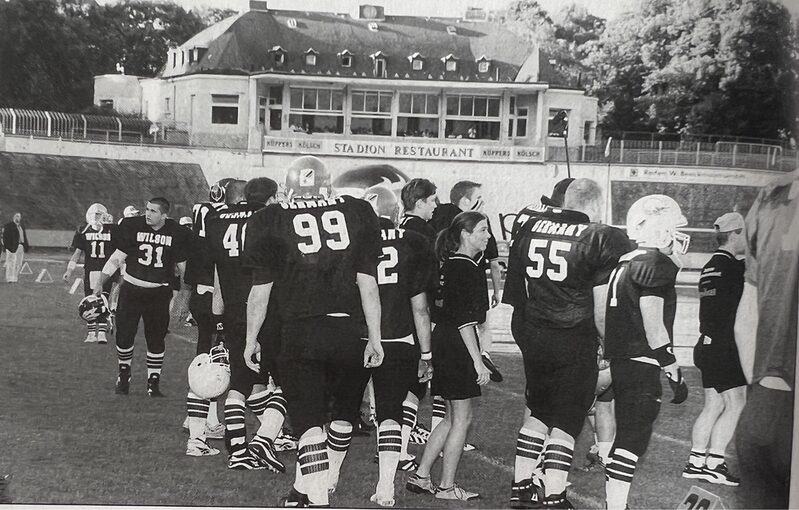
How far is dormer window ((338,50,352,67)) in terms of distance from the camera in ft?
16.3

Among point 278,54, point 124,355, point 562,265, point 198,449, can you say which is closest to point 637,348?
point 562,265

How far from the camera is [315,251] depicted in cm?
401

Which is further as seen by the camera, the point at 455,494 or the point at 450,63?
the point at 450,63

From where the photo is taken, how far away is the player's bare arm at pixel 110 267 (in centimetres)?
492

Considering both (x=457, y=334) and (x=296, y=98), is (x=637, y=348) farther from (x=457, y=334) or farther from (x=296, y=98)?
(x=296, y=98)

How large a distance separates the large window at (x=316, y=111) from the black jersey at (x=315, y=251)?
1059 millimetres

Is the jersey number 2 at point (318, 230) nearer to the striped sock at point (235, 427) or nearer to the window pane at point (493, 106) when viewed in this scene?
the striped sock at point (235, 427)

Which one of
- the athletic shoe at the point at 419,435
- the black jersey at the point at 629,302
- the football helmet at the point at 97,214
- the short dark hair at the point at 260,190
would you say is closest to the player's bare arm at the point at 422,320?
the athletic shoe at the point at 419,435

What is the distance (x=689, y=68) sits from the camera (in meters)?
4.98

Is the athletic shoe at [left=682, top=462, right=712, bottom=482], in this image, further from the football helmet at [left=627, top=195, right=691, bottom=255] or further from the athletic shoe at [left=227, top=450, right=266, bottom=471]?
the athletic shoe at [left=227, top=450, right=266, bottom=471]

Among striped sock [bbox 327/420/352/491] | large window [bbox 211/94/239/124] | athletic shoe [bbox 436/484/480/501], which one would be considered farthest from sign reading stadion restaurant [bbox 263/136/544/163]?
athletic shoe [bbox 436/484/480/501]

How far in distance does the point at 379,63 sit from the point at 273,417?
2.13 metres

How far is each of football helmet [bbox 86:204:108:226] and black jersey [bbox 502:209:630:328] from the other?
242 centimetres

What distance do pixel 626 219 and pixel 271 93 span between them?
7.18 ft
